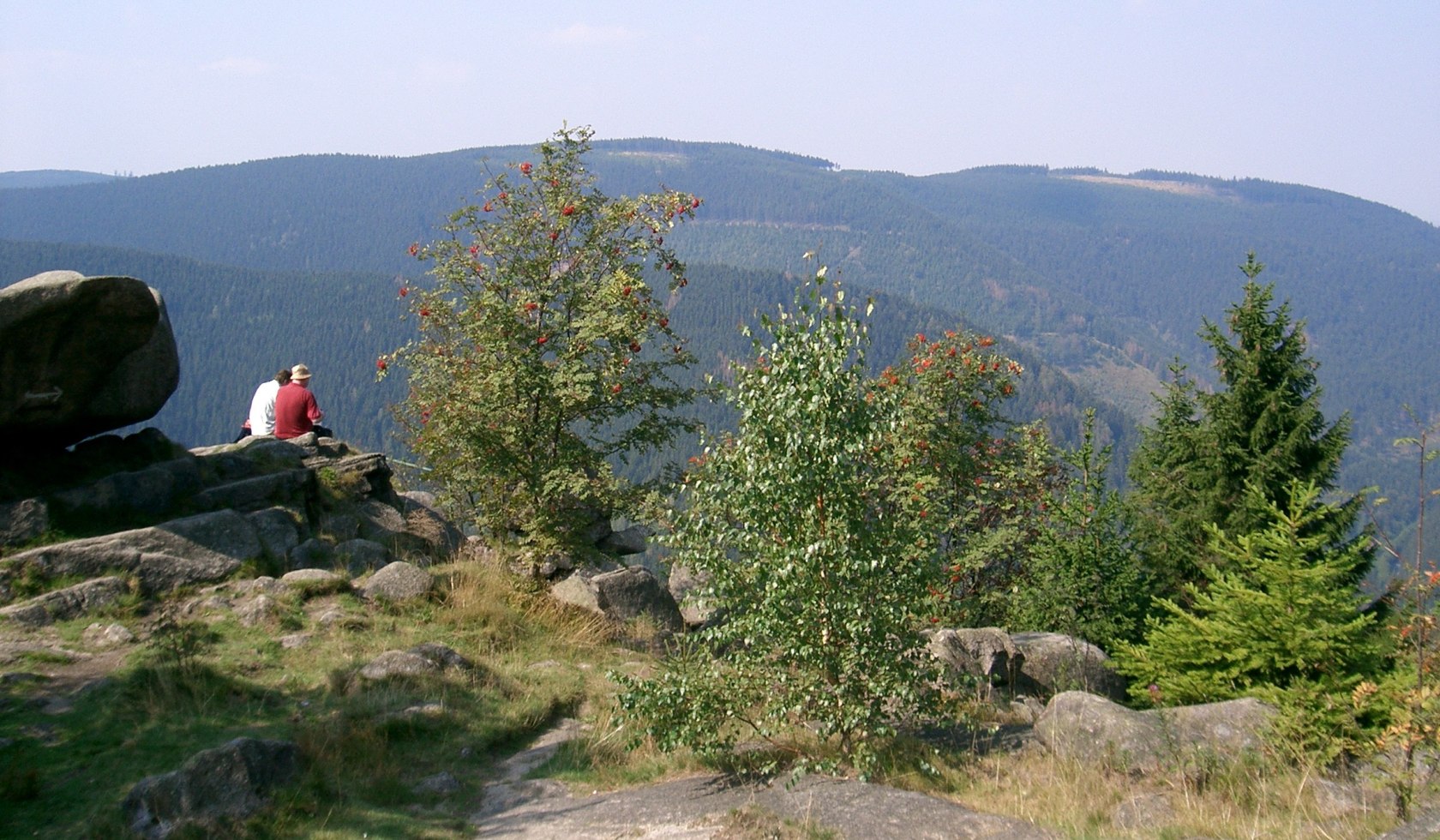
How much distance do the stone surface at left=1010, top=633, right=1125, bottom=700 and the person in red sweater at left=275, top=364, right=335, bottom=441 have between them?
1001 centimetres

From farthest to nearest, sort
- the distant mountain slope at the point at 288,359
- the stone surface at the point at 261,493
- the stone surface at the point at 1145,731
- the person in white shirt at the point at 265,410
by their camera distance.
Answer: the distant mountain slope at the point at 288,359, the person in white shirt at the point at 265,410, the stone surface at the point at 261,493, the stone surface at the point at 1145,731

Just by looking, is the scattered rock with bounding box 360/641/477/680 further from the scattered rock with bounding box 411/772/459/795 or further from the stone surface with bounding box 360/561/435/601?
the scattered rock with bounding box 411/772/459/795

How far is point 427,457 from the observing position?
582 inches

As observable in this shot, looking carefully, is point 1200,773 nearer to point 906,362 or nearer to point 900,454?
point 900,454

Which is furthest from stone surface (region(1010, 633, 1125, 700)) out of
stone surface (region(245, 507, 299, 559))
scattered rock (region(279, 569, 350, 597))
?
stone surface (region(245, 507, 299, 559))

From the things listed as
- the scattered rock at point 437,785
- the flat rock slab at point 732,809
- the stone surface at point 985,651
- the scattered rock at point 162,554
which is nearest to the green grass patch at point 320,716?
the scattered rock at point 437,785

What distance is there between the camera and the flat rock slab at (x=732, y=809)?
6.99 m

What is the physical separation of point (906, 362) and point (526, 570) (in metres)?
10.7

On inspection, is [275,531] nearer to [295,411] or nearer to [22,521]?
[22,521]

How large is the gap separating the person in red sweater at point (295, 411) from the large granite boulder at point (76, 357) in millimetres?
2930

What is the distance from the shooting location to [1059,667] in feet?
43.8

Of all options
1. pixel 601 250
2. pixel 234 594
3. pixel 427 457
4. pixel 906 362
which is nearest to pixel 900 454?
pixel 601 250

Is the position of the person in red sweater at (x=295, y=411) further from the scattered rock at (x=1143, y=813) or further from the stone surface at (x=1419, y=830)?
the stone surface at (x=1419, y=830)

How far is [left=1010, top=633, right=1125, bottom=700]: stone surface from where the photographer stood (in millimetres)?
13234
